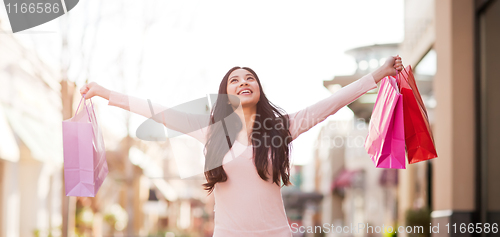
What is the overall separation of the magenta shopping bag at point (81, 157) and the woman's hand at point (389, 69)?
5.42ft

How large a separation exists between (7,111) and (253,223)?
8025mm

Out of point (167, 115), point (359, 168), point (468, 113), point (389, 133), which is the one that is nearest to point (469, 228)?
point (468, 113)

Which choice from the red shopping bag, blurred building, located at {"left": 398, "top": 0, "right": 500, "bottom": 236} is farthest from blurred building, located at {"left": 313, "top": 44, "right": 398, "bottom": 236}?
the red shopping bag

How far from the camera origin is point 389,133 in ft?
9.70

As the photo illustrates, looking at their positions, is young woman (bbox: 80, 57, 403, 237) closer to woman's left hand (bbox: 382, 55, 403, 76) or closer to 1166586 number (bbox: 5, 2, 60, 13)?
woman's left hand (bbox: 382, 55, 403, 76)

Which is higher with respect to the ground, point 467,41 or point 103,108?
point 467,41

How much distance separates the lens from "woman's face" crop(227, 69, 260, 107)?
2.80m

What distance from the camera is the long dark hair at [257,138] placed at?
2609 mm

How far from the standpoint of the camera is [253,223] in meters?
2.52

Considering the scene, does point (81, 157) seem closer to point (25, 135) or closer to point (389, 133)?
point (389, 133)

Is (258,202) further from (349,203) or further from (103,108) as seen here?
(349,203)

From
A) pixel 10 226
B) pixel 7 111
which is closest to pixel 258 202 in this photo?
pixel 7 111

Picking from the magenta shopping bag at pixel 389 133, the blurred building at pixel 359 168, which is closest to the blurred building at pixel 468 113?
the blurred building at pixel 359 168

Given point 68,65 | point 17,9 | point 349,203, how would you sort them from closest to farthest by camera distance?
1. point 17,9
2. point 68,65
3. point 349,203
